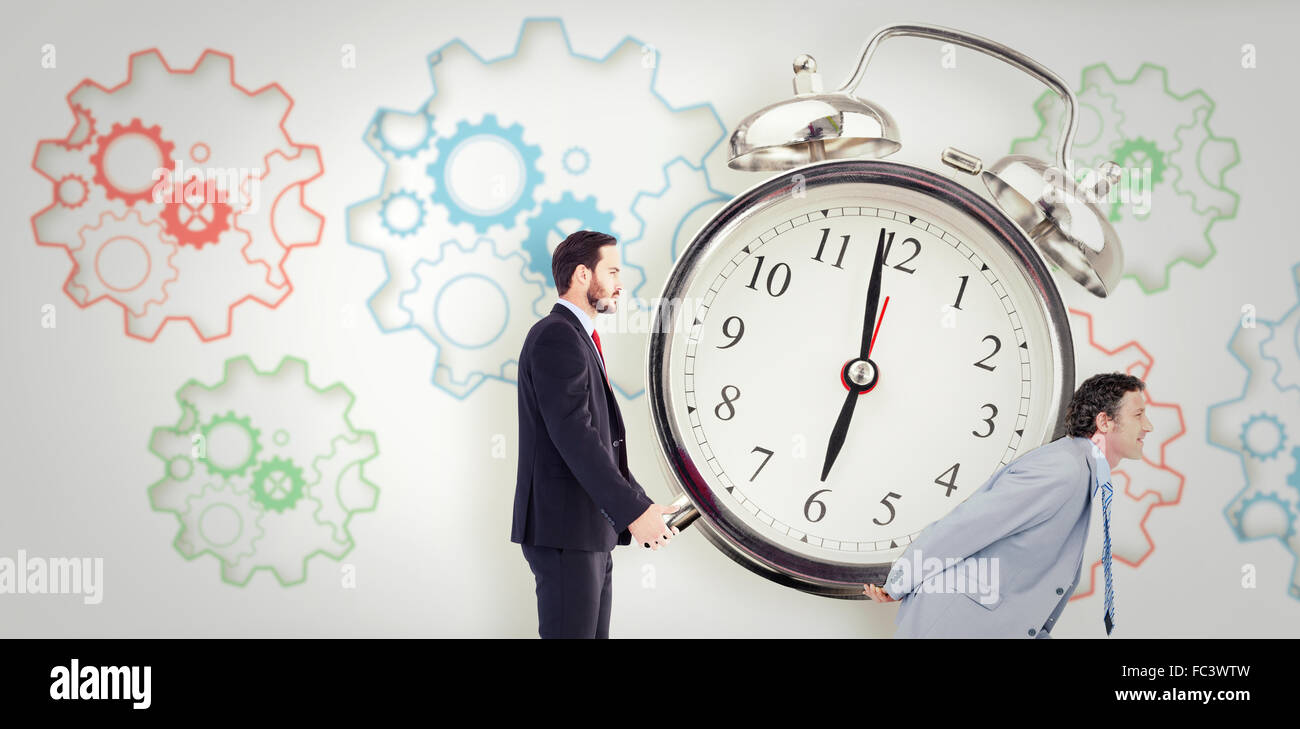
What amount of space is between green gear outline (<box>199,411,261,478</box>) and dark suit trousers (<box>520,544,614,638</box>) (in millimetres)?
564

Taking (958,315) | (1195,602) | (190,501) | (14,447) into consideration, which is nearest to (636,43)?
(958,315)

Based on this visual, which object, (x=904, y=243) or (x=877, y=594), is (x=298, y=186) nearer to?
(x=904, y=243)

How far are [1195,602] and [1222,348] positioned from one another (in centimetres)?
46

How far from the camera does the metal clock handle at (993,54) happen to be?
157 cm

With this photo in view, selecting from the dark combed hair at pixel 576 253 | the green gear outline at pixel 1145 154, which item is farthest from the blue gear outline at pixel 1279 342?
the dark combed hair at pixel 576 253

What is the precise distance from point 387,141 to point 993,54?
1041 mm

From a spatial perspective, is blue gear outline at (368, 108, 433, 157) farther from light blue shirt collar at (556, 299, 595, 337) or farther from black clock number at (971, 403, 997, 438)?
black clock number at (971, 403, 997, 438)

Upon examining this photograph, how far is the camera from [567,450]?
4.72 ft

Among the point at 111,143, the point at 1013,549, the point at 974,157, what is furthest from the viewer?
the point at 111,143

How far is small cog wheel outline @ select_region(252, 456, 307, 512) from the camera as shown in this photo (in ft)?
5.58

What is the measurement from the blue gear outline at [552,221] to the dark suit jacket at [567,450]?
22 cm

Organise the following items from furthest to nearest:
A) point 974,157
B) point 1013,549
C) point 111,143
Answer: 1. point 111,143
2. point 974,157
3. point 1013,549

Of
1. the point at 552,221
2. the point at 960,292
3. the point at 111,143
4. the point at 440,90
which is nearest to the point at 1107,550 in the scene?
the point at 960,292

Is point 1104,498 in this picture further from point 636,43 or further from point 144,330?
point 144,330
